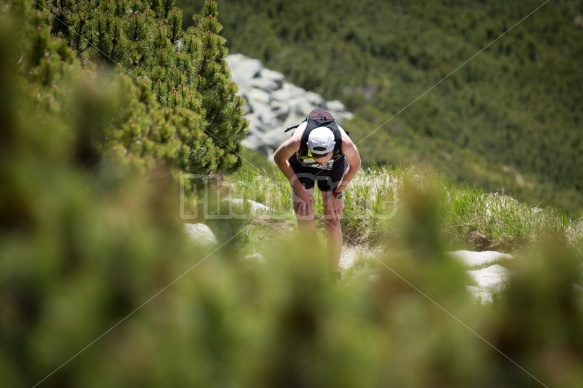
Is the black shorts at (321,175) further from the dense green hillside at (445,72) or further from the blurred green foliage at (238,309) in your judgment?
the dense green hillside at (445,72)

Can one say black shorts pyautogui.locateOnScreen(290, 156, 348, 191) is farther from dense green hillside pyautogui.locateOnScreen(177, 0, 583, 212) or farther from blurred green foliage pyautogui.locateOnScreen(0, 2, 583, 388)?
dense green hillside pyautogui.locateOnScreen(177, 0, 583, 212)

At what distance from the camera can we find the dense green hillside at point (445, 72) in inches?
2800

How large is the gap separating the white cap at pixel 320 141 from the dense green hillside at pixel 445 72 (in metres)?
56.4

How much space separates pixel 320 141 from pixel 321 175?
2.02 ft

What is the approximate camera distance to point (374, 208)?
5.92m

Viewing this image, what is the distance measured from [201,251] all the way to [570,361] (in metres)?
0.83

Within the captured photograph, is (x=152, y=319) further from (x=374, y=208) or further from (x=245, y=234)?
(x=374, y=208)

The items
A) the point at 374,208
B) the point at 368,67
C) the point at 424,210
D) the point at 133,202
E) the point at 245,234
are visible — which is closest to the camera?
the point at 424,210

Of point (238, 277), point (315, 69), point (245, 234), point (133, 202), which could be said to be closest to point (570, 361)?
point (238, 277)

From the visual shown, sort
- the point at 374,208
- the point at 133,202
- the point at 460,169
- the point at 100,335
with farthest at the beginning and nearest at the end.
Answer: the point at 460,169 → the point at 374,208 → the point at 133,202 → the point at 100,335

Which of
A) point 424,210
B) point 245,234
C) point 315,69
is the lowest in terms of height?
point 245,234

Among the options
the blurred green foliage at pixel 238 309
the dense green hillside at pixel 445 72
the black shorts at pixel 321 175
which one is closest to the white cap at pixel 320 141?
the black shorts at pixel 321 175

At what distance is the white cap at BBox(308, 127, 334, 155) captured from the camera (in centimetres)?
391

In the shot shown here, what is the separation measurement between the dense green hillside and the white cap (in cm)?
5642
